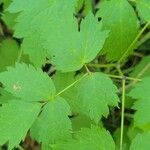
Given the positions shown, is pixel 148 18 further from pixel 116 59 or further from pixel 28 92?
pixel 28 92

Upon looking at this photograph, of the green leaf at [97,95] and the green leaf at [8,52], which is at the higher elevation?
the green leaf at [97,95]

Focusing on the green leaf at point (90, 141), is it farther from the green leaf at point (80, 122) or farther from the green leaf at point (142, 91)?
the green leaf at point (80, 122)

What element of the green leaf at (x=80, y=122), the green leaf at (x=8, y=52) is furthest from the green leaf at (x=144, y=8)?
the green leaf at (x=8, y=52)

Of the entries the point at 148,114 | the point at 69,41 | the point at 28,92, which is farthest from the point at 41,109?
the point at 148,114

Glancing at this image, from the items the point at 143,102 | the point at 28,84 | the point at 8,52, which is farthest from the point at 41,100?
the point at 8,52

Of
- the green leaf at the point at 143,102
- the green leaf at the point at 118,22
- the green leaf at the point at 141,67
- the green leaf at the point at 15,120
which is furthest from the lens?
the green leaf at the point at 141,67

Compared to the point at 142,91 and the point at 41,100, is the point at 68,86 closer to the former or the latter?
the point at 41,100
